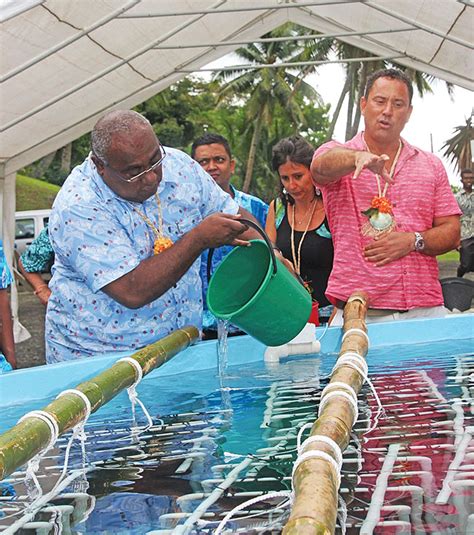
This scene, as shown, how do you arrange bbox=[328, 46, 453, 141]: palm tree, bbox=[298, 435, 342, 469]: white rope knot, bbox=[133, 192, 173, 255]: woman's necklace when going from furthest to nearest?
bbox=[328, 46, 453, 141]: palm tree
bbox=[133, 192, 173, 255]: woman's necklace
bbox=[298, 435, 342, 469]: white rope knot

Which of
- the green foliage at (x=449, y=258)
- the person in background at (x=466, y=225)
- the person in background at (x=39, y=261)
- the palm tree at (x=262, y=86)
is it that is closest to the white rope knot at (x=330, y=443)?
the person in background at (x=39, y=261)

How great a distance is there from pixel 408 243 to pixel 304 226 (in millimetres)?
923

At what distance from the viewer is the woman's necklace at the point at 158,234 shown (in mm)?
2916

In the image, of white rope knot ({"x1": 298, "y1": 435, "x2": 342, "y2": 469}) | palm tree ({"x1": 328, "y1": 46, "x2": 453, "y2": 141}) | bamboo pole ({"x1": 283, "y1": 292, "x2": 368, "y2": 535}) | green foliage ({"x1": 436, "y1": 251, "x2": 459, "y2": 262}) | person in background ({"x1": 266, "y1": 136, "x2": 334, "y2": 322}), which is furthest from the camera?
palm tree ({"x1": 328, "y1": 46, "x2": 453, "y2": 141})

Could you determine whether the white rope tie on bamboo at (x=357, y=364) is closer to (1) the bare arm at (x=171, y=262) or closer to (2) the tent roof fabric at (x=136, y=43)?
(1) the bare arm at (x=171, y=262)

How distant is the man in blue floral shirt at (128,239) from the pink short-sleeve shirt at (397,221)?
50 centimetres

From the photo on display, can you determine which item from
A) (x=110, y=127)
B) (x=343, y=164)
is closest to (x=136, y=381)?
(x=110, y=127)

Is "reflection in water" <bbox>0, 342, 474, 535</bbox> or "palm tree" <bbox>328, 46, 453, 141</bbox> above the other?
"palm tree" <bbox>328, 46, 453, 141</bbox>

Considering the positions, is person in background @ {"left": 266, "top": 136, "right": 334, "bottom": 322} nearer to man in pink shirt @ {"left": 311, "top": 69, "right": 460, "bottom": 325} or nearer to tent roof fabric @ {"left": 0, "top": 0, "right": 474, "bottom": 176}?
man in pink shirt @ {"left": 311, "top": 69, "right": 460, "bottom": 325}

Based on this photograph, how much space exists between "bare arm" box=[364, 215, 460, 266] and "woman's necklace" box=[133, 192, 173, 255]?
0.87m

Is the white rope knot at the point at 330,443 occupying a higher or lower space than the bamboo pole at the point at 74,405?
lower

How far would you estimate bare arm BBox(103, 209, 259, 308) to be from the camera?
2.62 metres

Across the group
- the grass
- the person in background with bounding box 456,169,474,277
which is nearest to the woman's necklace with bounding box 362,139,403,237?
the person in background with bounding box 456,169,474,277

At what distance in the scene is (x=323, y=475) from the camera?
1.29 meters
